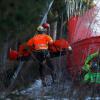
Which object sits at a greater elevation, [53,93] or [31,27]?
[31,27]

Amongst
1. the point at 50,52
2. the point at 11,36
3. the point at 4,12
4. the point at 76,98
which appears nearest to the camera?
the point at 4,12

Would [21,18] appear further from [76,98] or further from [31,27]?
[76,98]

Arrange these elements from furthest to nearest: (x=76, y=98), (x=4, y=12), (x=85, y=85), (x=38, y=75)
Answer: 1. (x=38, y=75)
2. (x=85, y=85)
3. (x=76, y=98)
4. (x=4, y=12)

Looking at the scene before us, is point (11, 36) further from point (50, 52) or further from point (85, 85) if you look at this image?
point (50, 52)

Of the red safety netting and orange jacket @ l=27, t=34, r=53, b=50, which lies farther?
orange jacket @ l=27, t=34, r=53, b=50

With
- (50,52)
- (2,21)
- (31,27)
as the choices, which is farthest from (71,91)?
(50,52)

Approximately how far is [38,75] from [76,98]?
250cm

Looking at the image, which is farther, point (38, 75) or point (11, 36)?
point (38, 75)

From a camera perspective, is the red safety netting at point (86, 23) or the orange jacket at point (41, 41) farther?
the orange jacket at point (41, 41)

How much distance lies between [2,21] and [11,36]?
237 millimetres

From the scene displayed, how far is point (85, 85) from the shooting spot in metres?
5.43

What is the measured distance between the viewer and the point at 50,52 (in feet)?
40.8

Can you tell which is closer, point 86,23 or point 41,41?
point 86,23

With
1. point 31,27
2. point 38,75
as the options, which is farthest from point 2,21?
point 38,75
